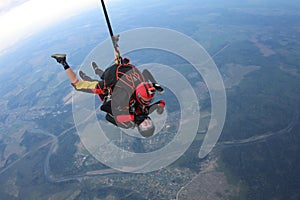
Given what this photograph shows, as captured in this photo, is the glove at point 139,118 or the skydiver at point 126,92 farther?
the glove at point 139,118

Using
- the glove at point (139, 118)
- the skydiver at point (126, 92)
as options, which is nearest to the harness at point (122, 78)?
the skydiver at point (126, 92)

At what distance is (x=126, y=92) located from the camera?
4.43 meters

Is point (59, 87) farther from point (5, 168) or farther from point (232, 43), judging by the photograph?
point (232, 43)

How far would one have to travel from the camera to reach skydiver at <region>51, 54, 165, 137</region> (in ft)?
14.5

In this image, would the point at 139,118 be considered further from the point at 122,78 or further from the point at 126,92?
the point at 122,78

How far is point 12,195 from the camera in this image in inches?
2414

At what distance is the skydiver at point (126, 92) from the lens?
4414 millimetres

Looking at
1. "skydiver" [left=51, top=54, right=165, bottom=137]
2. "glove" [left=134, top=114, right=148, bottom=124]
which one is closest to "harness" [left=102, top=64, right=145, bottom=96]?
"skydiver" [left=51, top=54, right=165, bottom=137]

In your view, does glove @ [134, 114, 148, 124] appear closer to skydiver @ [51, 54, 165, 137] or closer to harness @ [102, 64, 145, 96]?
skydiver @ [51, 54, 165, 137]

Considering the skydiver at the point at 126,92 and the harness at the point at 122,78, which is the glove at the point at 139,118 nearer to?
the skydiver at the point at 126,92

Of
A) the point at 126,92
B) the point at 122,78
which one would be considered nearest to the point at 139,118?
the point at 126,92

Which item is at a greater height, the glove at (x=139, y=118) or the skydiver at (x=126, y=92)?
the skydiver at (x=126, y=92)

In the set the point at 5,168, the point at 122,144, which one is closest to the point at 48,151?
the point at 5,168

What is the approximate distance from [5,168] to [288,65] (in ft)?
364
